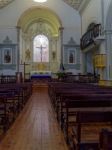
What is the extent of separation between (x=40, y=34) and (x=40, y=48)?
148 cm

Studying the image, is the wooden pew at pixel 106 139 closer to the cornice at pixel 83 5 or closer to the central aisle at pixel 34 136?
the central aisle at pixel 34 136

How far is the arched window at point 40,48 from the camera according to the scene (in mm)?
31969

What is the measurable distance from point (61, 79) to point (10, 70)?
5164 mm

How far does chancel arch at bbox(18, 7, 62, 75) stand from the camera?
28.9m

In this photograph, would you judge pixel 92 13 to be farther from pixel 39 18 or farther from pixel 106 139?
pixel 106 139

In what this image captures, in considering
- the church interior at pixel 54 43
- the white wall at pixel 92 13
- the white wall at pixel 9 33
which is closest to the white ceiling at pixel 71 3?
the church interior at pixel 54 43

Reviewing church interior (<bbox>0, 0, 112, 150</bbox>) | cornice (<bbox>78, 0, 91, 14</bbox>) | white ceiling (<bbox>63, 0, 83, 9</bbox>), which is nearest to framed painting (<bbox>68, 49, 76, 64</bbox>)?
church interior (<bbox>0, 0, 112, 150</bbox>)

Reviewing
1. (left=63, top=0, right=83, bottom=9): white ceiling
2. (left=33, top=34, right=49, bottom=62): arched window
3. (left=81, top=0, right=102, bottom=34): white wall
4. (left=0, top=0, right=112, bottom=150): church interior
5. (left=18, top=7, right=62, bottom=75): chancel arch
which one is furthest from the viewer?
(left=33, top=34, right=49, bottom=62): arched window

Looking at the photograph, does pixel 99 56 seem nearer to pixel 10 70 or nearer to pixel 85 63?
pixel 85 63

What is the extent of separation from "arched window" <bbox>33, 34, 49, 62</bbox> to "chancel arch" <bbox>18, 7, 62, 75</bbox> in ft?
1.23

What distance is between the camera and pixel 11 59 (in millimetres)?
27531

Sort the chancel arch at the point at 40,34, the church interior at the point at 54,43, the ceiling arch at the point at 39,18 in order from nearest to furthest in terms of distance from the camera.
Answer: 1. the church interior at the point at 54,43
2. the ceiling arch at the point at 39,18
3. the chancel arch at the point at 40,34

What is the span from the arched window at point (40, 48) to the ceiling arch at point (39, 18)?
157 centimetres

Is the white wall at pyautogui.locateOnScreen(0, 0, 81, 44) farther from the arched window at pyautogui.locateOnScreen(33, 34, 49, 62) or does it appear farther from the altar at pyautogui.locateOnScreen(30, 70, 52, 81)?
the arched window at pyautogui.locateOnScreen(33, 34, 49, 62)
